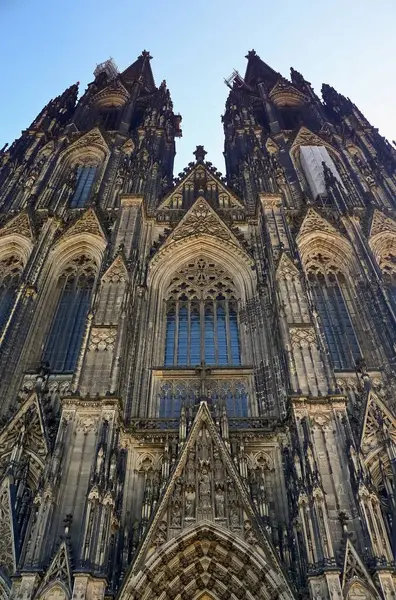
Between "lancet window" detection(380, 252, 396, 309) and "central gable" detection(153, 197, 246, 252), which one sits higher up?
"central gable" detection(153, 197, 246, 252)

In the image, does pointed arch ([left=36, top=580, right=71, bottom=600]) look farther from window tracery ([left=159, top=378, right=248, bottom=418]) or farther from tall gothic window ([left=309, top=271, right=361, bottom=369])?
tall gothic window ([left=309, top=271, right=361, bottom=369])

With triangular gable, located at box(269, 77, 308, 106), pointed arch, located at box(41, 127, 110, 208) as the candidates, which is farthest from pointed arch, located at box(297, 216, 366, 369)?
triangular gable, located at box(269, 77, 308, 106)

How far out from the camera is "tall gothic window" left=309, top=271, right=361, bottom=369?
18.0 m

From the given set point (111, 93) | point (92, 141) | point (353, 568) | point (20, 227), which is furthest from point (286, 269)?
point (111, 93)

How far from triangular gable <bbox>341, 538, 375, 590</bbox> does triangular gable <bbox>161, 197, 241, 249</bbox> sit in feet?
41.6

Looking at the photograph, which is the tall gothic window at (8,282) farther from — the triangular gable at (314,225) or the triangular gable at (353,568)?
the triangular gable at (353,568)

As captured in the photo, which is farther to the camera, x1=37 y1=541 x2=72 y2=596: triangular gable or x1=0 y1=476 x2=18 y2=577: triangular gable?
A: x1=0 y1=476 x2=18 y2=577: triangular gable

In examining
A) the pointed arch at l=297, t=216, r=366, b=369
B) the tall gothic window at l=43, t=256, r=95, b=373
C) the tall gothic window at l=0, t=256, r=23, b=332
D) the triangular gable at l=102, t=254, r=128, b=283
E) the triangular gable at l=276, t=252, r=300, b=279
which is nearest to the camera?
the triangular gable at l=276, t=252, r=300, b=279

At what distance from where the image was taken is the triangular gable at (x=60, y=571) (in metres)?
10.7

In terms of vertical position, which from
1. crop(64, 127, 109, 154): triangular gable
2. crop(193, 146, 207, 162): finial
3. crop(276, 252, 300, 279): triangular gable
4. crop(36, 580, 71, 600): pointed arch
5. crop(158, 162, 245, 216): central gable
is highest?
crop(64, 127, 109, 154): triangular gable

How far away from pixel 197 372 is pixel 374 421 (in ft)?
17.1

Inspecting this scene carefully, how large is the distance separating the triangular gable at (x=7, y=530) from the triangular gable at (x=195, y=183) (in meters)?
14.3

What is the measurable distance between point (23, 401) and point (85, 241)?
841cm

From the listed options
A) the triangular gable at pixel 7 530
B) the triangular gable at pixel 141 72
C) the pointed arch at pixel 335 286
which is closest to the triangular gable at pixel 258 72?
the triangular gable at pixel 141 72
